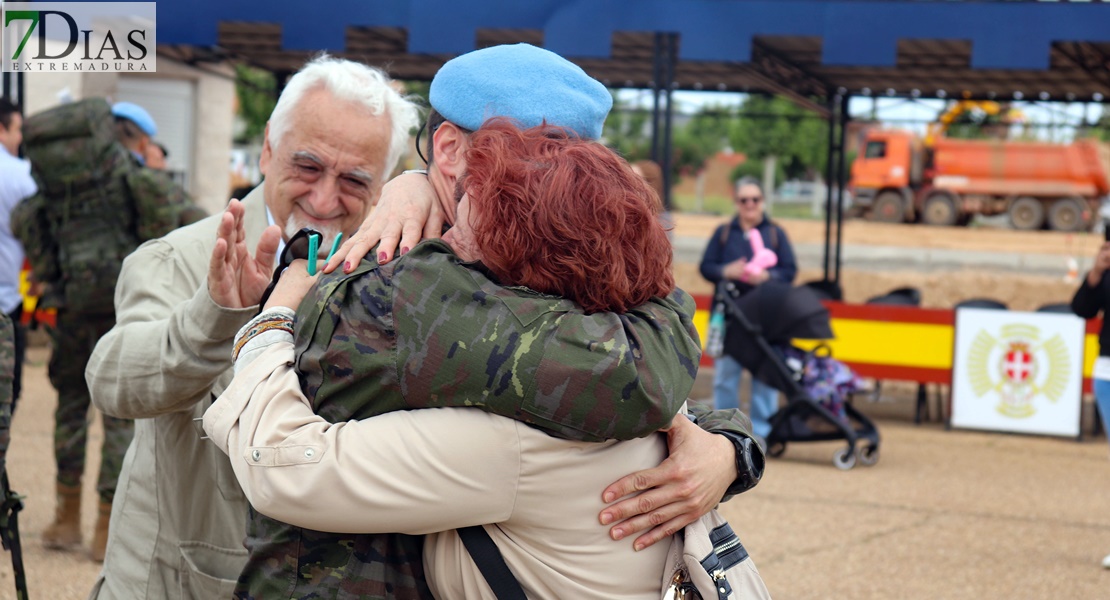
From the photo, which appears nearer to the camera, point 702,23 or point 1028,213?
point 702,23

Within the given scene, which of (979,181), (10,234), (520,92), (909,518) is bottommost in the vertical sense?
(909,518)

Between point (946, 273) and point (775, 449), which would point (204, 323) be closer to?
point (775, 449)

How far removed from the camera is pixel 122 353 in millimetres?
2178

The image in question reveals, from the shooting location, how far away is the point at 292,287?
172cm

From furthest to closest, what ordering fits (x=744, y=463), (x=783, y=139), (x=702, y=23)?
1. (x=783, y=139)
2. (x=702, y=23)
3. (x=744, y=463)

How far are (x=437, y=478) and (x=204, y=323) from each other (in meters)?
0.69

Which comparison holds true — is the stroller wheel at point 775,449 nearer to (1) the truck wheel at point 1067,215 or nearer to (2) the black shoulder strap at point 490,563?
(2) the black shoulder strap at point 490,563

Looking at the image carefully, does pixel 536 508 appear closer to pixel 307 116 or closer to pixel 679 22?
pixel 307 116

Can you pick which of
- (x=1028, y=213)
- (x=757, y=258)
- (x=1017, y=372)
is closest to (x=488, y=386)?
(x=757, y=258)

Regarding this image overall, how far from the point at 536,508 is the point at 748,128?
49.1m

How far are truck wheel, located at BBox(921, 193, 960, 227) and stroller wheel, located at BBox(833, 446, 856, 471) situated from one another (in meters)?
27.3

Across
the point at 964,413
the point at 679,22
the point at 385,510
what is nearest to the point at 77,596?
the point at 385,510

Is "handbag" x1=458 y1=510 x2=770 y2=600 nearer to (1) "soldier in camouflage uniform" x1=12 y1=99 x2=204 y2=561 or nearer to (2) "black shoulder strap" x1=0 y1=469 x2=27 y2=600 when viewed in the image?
(2) "black shoulder strap" x1=0 y1=469 x2=27 y2=600

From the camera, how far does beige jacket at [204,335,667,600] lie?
1.50 metres
